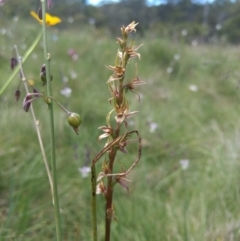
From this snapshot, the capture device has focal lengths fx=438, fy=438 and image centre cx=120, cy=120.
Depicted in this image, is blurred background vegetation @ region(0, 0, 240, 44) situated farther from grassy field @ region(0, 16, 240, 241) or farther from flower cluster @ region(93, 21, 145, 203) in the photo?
flower cluster @ region(93, 21, 145, 203)

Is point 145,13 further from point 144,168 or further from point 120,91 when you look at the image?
point 120,91

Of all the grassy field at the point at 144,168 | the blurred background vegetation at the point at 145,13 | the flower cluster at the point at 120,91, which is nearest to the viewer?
the flower cluster at the point at 120,91

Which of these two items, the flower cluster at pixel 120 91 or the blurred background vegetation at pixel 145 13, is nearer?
the flower cluster at pixel 120 91

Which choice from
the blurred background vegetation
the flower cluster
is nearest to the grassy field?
the flower cluster

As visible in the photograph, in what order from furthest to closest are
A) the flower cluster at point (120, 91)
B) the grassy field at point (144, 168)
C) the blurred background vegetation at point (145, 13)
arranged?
the blurred background vegetation at point (145, 13) → the grassy field at point (144, 168) → the flower cluster at point (120, 91)

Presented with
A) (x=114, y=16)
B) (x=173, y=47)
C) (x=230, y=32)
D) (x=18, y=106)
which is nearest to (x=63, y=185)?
(x=18, y=106)

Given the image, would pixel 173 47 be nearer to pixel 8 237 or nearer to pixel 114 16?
pixel 8 237

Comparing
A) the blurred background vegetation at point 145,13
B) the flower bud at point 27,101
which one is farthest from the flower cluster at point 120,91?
the blurred background vegetation at point 145,13

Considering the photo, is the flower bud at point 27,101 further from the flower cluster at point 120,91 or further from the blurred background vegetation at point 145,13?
the blurred background vegetation at point 145,13
